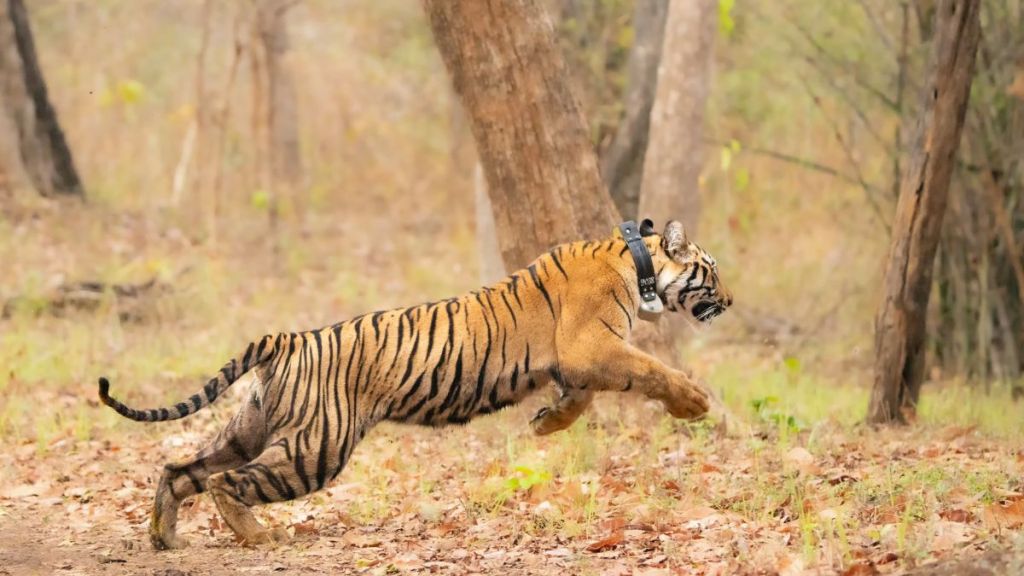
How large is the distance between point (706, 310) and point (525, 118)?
1.98 meters

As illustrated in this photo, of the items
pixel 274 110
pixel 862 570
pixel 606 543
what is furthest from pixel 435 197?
pixel 862 570

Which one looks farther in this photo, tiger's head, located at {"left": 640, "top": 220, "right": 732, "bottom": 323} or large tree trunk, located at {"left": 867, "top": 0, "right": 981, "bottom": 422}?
large tree trunk, located at {"left": 867, "top": 0, "right": 981, "bottom": 422}

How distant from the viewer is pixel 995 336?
36.0 ft

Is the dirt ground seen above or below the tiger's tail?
below

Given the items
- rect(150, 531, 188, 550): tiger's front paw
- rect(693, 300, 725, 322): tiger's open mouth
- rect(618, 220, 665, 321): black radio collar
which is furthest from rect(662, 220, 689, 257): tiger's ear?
rect(150, 531, 188, 550): tiger's front paw

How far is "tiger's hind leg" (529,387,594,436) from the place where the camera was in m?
6.33

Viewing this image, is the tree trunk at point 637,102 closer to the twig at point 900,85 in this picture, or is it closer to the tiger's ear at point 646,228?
the twig at point 900,85

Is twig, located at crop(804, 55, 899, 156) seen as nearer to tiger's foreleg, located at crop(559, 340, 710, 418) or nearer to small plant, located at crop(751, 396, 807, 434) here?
small plant, located at crop(751, 396, 807, 434)

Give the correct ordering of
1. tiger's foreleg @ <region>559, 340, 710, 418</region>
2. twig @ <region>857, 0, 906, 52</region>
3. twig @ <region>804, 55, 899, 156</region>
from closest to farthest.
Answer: tiger's foreleg @ <region>559, 340, 710, 418</region>, twig @ <region>857, 0, 906, 52</region>, twig @ <region>804, 55, 899, 156</region>

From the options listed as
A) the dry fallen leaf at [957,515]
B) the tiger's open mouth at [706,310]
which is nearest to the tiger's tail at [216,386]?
the tiger's open mouth at [706,310]

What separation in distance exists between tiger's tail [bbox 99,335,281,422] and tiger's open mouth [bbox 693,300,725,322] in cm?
199

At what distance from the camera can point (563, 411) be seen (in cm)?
639

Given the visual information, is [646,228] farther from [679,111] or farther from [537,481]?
[679,111]

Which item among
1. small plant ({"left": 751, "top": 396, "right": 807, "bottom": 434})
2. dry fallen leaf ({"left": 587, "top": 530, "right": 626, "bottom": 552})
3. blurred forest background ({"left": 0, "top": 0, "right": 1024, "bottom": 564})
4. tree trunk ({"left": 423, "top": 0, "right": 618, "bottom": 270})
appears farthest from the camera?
blurred forest background ({"left": 0, "top": 0, "right": 1024, "bottom": 564})
